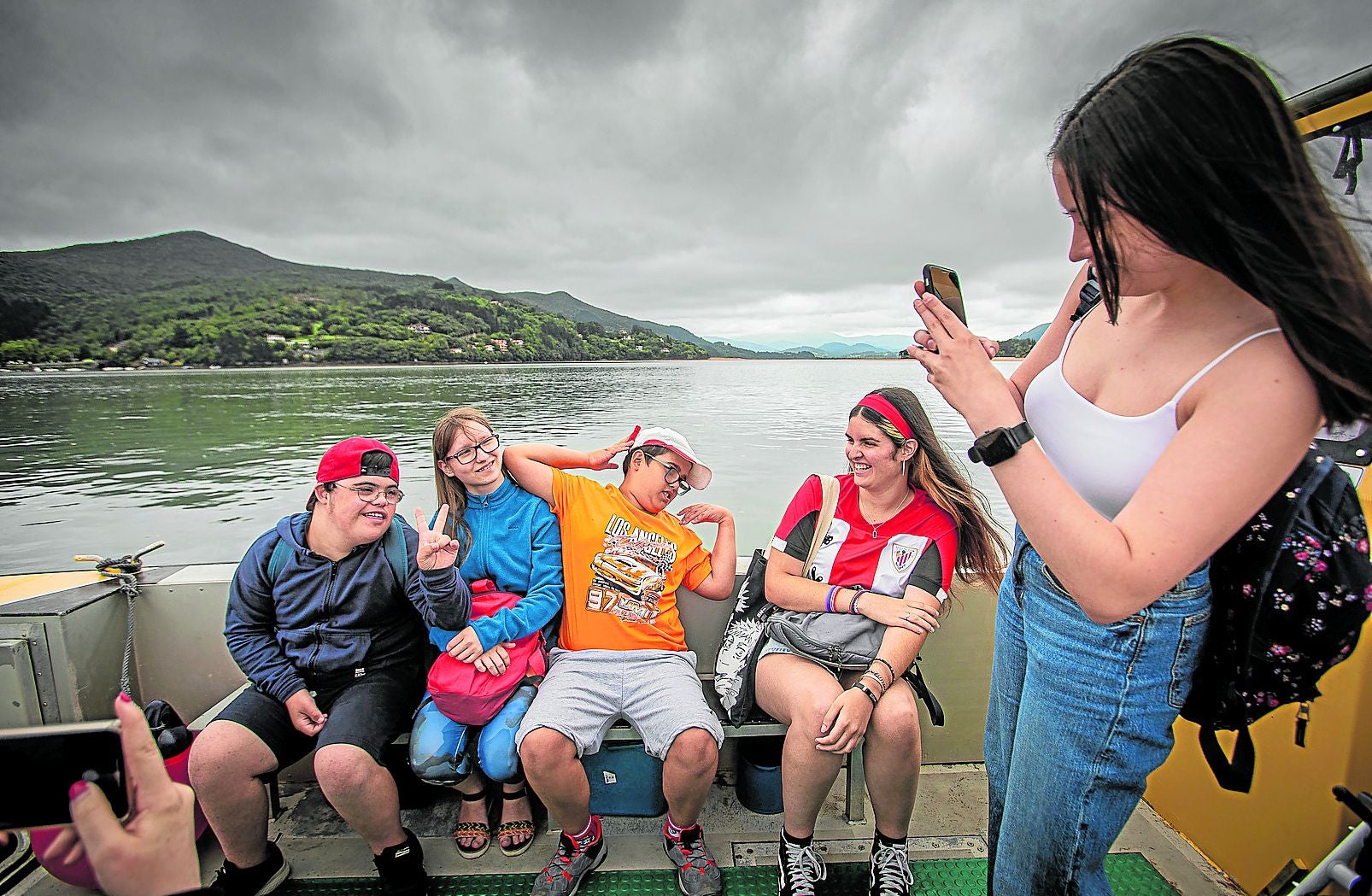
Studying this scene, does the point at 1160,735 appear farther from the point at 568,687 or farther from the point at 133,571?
the point at 133,571

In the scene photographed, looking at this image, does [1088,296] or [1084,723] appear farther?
[1088,296]

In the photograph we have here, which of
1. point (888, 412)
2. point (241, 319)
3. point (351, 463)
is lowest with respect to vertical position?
point (351, 463)

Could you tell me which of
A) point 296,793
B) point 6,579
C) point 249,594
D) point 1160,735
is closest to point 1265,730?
point 1160,735

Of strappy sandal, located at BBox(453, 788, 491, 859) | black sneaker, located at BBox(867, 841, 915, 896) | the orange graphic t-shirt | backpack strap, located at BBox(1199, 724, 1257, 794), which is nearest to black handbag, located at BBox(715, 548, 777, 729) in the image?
the orange graphic t-shirt

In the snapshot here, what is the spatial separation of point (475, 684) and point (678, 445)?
1040 millimetres

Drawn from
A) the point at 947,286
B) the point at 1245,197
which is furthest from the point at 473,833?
the point at 1245,197

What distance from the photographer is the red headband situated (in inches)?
81.3

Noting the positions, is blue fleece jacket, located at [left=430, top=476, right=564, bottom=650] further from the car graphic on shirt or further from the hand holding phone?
the hand holding phone

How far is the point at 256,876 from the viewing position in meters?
1.82

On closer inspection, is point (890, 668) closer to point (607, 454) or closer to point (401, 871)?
point (607, 454)

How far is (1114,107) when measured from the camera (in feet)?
2.47

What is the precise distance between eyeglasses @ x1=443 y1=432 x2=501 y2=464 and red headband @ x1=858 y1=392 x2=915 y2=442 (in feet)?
4.28

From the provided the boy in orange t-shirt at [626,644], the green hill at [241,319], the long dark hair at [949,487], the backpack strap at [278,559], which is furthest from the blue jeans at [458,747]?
the green hill at [241,319]

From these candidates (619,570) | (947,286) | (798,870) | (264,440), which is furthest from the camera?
(264,440)
